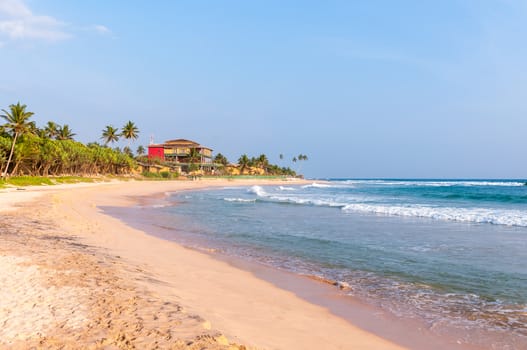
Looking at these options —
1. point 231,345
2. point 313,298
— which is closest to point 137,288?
point 231,345

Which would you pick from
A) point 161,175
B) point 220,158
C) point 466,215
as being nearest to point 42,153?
point 161,175

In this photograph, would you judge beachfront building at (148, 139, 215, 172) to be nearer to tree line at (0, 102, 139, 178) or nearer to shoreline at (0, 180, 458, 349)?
tree line at (0, 102, 139, 178)

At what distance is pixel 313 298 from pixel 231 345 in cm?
311

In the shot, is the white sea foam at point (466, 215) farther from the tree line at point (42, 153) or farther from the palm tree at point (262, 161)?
the palm tree at point (262, 161)

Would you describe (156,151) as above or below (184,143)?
below

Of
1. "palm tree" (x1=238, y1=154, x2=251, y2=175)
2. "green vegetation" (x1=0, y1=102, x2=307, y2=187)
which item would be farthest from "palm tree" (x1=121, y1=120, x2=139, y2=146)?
"palm tree" (x1=238, y1=154, x2=251, y2=175)

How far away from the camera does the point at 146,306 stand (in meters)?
5.35

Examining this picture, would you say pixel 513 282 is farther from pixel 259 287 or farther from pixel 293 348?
pixel 293 348

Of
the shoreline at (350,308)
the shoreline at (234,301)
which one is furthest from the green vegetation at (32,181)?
the shoreline at (350,308)

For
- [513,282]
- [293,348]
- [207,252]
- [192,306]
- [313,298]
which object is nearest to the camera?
[293,348]

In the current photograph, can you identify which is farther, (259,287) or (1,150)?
(1,150)

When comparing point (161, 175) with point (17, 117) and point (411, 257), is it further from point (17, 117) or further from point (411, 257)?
point (411, 257)

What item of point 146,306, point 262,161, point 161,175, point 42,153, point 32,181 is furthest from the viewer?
point 262,161

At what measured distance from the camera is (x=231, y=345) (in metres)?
4.20
